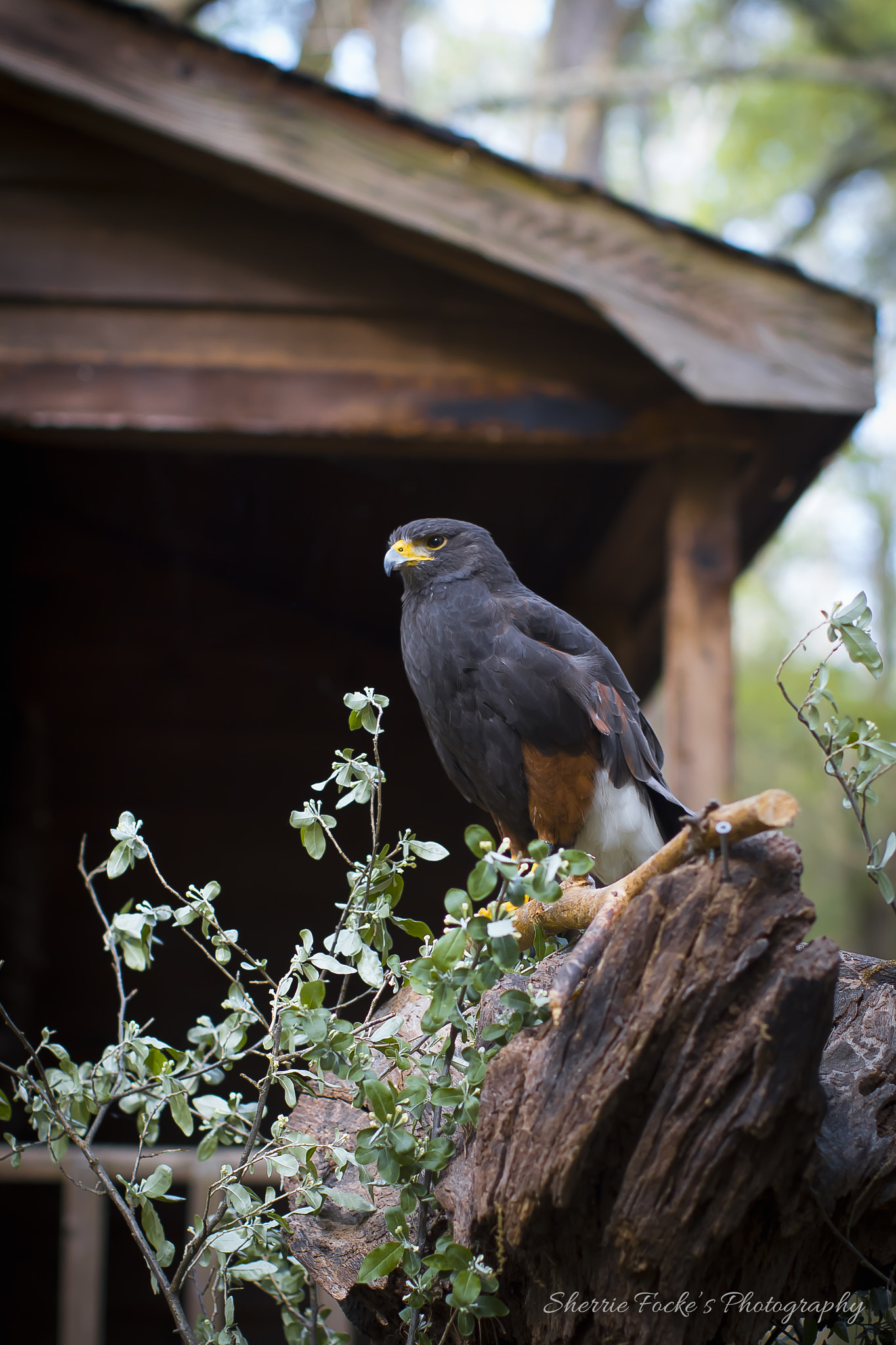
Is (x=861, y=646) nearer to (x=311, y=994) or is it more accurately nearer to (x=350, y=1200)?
(x=311, y=994)

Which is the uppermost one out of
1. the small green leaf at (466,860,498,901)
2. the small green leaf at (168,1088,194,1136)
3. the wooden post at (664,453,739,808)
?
the wooden post at (664,453,739,808)

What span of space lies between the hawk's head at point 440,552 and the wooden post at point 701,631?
0.94 m

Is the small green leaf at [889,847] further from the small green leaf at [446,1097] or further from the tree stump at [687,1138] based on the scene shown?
the small green leaf at [446,1097]

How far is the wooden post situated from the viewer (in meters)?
2.75

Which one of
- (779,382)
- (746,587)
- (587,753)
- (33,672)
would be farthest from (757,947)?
(746,587)

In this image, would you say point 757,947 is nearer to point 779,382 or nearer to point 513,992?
point 513,992

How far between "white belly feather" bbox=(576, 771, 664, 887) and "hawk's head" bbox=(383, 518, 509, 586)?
1.64 ft

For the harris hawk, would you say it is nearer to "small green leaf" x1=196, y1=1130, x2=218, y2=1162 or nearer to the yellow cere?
the yellow cere

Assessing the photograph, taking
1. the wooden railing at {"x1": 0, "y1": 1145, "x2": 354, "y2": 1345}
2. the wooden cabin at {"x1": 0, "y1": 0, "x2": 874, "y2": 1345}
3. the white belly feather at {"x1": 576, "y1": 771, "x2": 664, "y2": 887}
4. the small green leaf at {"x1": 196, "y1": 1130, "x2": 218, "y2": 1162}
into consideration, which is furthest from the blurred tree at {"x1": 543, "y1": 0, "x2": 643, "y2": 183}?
the small green leaf at {"x1": 196, "y1": 1130, "x2": 218, "y2": 1162}

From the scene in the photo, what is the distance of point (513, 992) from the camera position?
4.09 ft

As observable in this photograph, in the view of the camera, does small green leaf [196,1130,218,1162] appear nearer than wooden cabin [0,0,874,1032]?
Yes

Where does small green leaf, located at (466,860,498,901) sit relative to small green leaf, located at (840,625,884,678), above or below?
below

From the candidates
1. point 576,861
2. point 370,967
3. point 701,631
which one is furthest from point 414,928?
point 701,631

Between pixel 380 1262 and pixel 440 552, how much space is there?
129 centimetres
